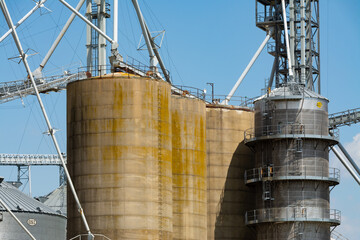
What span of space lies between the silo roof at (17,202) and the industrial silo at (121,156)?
19706 millimetres

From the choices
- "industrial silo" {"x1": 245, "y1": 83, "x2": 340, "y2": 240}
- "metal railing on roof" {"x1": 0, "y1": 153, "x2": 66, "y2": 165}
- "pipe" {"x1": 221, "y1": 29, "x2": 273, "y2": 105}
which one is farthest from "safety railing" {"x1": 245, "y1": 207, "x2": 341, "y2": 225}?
"metal railing on roof" {"x1": 0, "y1": 153, "x2": 66, "y2": 165}

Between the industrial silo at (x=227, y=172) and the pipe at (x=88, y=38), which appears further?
the pipe at (x=88, y=38)

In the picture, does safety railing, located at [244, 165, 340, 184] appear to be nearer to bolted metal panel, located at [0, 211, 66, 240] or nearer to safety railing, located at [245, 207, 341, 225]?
safety railing, located at [245, 207, 341, 225]

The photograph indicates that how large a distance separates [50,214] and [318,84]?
3314cm

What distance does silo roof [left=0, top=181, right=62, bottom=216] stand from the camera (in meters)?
91.3

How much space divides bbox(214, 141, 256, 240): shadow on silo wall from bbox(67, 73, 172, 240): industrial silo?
33.5 feet

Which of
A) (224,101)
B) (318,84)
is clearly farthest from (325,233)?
(318,84)

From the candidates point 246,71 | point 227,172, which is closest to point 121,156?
point 227,172

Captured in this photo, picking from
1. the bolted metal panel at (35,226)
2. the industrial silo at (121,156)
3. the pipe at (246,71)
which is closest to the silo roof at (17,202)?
the bolted metal panel at (35,226)

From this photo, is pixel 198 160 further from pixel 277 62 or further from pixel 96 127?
pixel 277 62

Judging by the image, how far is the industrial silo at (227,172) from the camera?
82.2 m

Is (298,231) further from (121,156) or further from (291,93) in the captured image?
(121,156)

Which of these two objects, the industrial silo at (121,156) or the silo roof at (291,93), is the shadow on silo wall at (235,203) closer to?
the silo roof at (291,93)

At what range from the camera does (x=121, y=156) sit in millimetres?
71250
